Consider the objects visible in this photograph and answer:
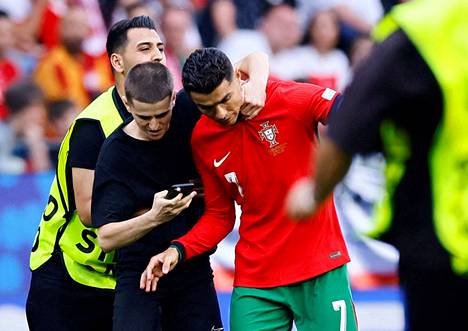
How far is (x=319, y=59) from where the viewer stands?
1072 centimetres

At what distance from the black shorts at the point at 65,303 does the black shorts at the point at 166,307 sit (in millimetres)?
429

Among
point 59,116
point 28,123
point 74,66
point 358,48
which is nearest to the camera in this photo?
point 28,123

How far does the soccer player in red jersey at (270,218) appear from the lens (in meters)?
5.14

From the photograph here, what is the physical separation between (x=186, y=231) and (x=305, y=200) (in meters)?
2.06

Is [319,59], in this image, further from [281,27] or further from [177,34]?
[177,34]

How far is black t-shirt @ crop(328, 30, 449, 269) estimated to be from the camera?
125 inches

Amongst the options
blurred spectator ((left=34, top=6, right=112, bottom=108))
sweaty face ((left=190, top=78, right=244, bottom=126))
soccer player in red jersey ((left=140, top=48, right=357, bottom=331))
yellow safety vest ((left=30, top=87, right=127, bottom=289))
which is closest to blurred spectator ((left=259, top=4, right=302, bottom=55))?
blurred spectator ((left=34, top=6, right=112, bottom=108))

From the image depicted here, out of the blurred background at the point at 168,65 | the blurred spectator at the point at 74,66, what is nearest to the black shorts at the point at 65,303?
the blurred background at the point at 168,65

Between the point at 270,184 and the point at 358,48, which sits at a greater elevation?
the point at 358,48

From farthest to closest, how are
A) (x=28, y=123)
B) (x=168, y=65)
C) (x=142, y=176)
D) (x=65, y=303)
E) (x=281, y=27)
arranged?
(x=281, y=27)
(x=168, y=65)
(x=28, y=123)
(x=65, y=303)
(x=142, y=176)

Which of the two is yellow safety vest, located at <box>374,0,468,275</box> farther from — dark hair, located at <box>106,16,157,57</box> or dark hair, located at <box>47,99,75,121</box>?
dark hair, located at <box>47,99,75,121</box>

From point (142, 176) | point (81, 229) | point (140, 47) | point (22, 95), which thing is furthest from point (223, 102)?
point (22, 95)

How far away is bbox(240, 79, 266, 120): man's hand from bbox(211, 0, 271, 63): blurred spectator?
5295 mm

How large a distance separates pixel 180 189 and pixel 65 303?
46.8 inches
